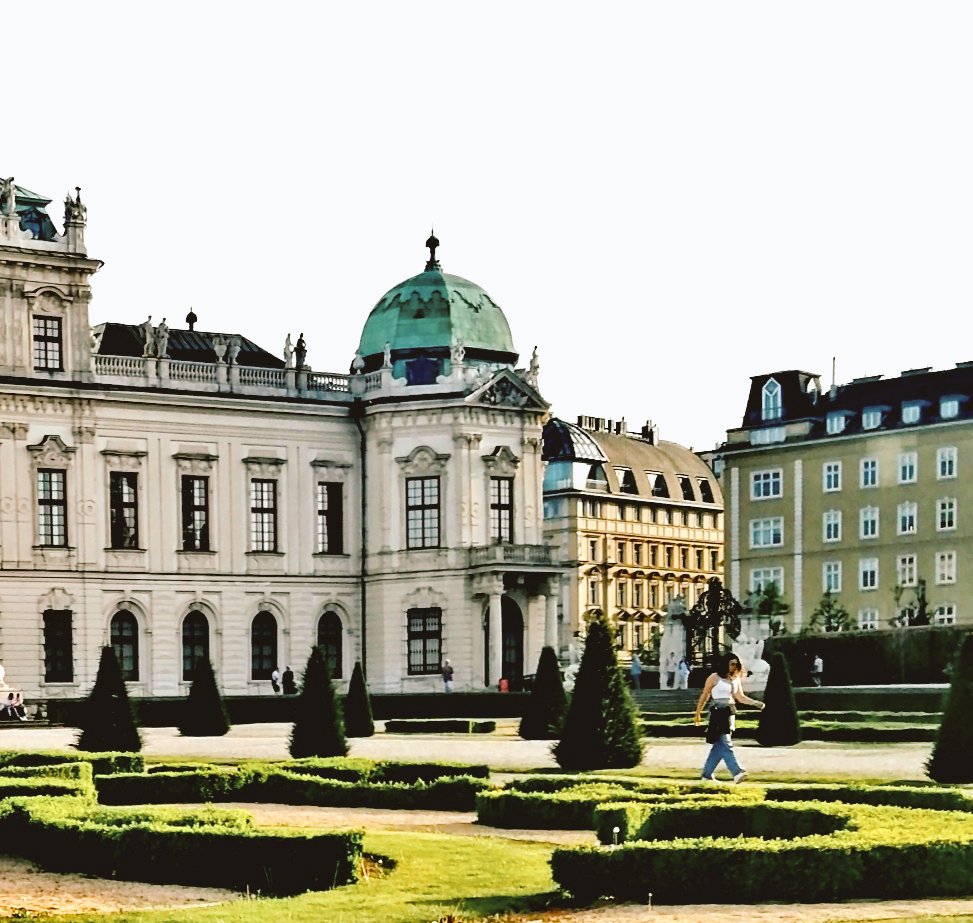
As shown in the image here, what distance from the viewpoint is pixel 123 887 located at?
19469 millimetres

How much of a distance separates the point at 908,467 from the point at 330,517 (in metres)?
31.3

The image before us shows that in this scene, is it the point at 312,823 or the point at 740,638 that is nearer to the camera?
the point at 312,823

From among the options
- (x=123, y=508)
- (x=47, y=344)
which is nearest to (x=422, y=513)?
(x=123, y=508)

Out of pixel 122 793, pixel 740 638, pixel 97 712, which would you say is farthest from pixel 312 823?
pixel 740 638

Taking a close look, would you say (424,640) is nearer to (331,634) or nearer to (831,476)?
(331,634)

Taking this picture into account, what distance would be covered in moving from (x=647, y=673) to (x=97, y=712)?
130 feet

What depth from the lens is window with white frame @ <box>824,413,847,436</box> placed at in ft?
331

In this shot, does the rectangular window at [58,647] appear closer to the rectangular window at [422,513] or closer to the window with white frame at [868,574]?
the rectangular window at [422,513]

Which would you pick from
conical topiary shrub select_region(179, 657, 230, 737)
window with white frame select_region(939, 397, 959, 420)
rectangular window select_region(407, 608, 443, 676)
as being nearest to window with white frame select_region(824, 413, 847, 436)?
window with white frame select_region(939, 397, 959, 420)

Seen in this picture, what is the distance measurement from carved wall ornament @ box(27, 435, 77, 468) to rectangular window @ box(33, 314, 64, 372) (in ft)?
8.03

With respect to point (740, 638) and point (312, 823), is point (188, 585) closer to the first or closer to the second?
point (740, 638)

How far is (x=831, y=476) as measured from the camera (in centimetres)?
10056

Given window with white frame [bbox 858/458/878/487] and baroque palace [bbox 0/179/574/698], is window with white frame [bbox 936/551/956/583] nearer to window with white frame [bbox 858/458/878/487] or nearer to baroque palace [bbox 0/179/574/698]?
window with white frame [bbox 858/458/878/487]

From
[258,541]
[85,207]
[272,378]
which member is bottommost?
[258,541]
